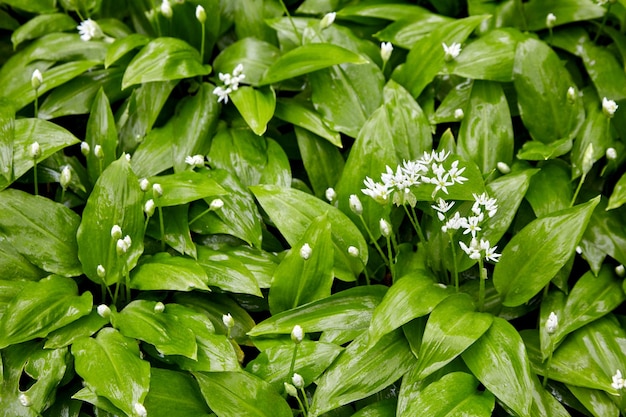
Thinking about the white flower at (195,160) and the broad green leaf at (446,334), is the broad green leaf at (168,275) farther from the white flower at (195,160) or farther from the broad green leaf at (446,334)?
the broad green leaf at (446,334)

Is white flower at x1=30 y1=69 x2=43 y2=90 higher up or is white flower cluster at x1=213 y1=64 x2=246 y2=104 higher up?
white flower at x1=30 y1=69 x2=43 y2=90

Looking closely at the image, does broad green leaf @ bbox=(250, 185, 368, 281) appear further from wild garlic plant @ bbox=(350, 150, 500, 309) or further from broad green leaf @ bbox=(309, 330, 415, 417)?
broad green leaf @ bbox=(309, 330, 415, 417)

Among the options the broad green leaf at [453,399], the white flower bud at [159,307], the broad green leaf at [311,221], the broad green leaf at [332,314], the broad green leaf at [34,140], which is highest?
the broad green leaf at [34,140]

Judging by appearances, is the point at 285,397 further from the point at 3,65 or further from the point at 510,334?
the point at 3,65

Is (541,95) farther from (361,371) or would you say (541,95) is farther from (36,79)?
(36,79)

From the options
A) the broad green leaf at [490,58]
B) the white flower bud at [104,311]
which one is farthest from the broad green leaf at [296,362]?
the broad green leaf at [490,58]

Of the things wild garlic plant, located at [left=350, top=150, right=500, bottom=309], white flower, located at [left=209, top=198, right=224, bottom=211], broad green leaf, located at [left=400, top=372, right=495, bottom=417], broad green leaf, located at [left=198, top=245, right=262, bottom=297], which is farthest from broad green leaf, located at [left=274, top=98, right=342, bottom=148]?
broad green leaf, located at [left=400, top=372, right=495, bottom=417]
